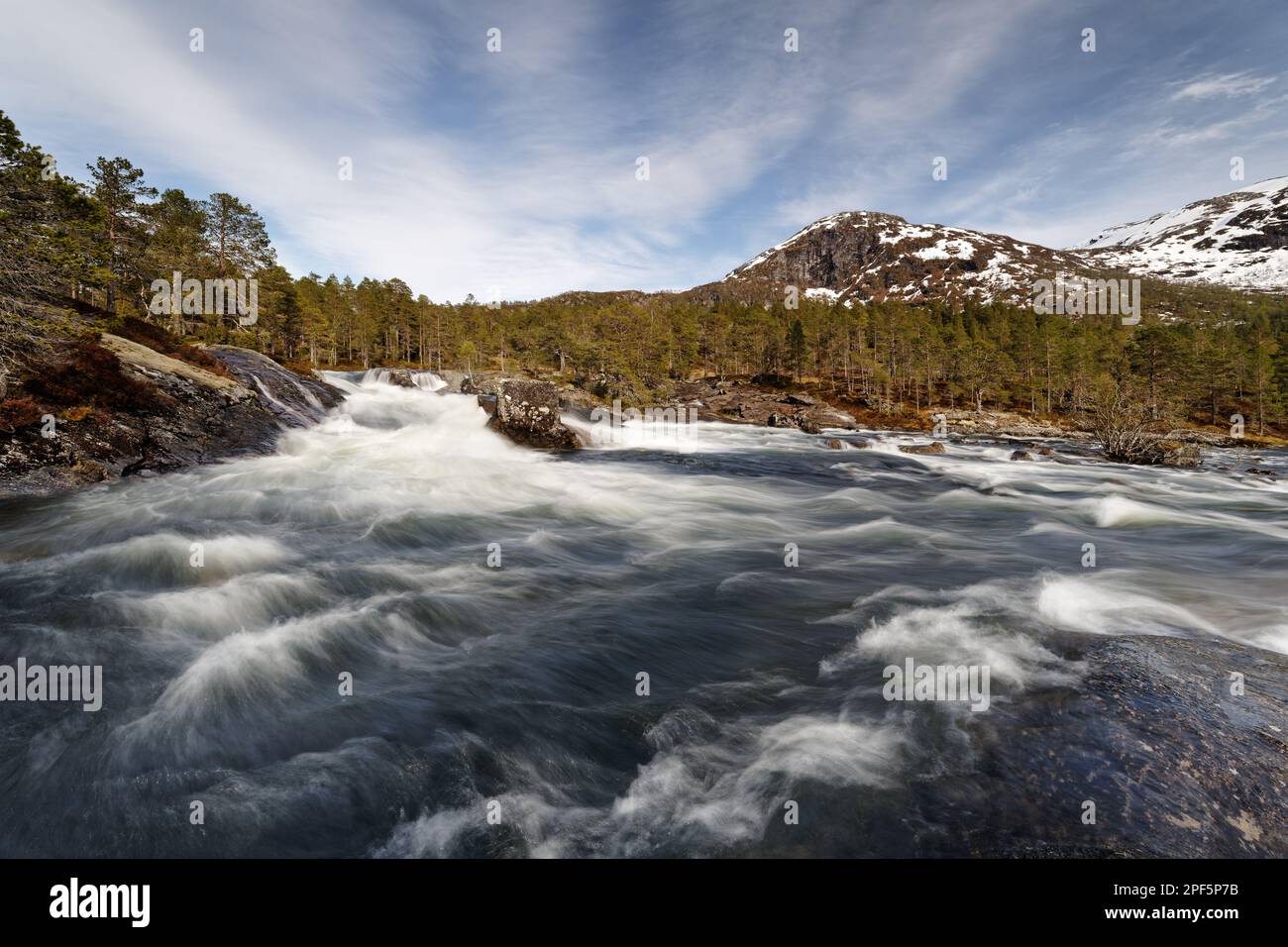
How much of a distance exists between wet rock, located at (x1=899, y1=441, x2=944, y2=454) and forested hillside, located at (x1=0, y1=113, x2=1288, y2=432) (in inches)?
1099

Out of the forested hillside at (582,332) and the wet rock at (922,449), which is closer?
the forested hillside at (582,332)

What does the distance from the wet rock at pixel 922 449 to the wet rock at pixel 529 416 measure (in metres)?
21.6

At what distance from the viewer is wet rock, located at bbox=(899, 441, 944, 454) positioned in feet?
108

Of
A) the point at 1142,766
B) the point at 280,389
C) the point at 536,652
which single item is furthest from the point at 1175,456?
the point at 280,389

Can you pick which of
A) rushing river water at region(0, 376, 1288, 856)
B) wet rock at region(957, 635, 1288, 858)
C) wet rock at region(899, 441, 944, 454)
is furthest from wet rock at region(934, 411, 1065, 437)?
wet rock at region(957, 635, 1288, 858)

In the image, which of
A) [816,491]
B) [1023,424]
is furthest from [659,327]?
[816,491]

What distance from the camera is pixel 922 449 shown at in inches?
1339

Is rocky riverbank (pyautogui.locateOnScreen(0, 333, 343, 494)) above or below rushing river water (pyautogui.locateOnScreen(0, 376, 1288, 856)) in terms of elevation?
above

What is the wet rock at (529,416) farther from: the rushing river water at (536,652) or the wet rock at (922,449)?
the wet rock at (922,449)

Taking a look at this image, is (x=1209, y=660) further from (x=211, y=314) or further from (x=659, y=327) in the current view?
(x=659, y=327)

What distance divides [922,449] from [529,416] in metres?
24.7

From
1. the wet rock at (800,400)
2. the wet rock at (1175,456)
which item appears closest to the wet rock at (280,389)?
the wet rock at (1175,456)

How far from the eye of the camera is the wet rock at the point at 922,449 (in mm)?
33031

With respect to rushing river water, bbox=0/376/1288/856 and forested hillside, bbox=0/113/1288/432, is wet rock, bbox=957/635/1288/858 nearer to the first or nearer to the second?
rushing river water, bbox=0/376/1288/856
